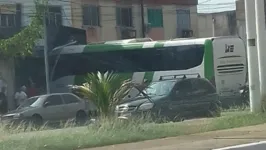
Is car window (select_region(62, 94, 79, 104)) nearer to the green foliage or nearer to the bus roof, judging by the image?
the bus roof

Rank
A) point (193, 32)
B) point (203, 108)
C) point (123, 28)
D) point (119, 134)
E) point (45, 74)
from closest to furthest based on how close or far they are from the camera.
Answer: point (119, 134) → point (203, 108) → point (45, 74) → point (123, 28) → point (193, 32)

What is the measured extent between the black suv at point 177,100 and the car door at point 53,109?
16.0 ft

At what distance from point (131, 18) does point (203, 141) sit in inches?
1440

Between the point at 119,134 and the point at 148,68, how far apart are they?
19.8 metres

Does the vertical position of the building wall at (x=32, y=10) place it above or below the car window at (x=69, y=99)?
above

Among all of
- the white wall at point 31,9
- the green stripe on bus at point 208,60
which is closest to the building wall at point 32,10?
the white wall at point 31,9

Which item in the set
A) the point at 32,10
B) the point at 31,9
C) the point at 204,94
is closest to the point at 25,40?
the point at 32,10

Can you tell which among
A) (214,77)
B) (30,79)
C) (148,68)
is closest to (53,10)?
(30,79)

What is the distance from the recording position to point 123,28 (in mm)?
51312

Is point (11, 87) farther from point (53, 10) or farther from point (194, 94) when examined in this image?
point (194, 94)

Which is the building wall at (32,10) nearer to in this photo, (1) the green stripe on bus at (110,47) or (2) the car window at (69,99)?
(1) the green stripe on bus at (110,47)

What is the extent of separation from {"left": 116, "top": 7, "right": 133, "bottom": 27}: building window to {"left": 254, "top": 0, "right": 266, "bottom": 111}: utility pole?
29.7 metres

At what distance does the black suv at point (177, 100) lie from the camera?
80.2ft

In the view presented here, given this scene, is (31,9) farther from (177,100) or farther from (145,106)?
(145,106)
